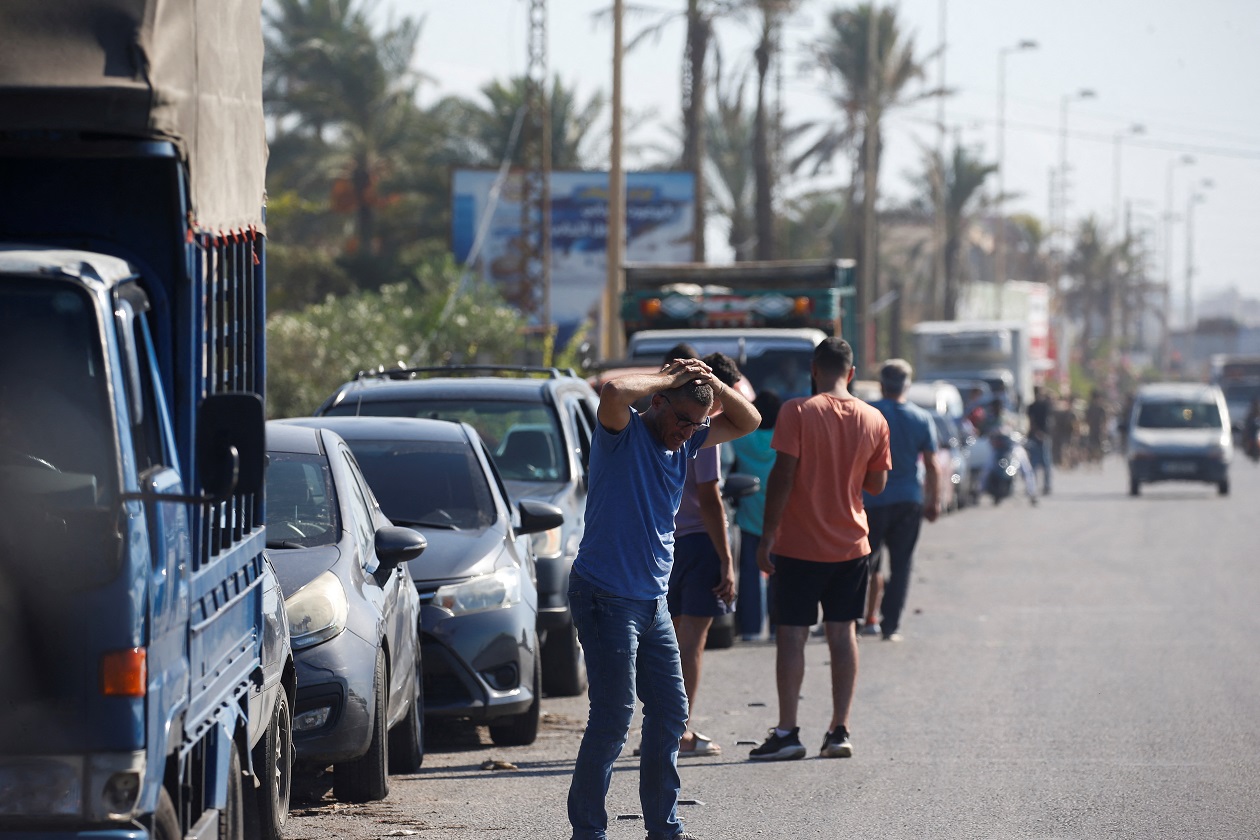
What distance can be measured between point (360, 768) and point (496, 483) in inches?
92.7

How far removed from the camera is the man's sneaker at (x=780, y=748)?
8766mm

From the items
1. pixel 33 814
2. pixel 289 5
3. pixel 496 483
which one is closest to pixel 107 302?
pixel 33 814

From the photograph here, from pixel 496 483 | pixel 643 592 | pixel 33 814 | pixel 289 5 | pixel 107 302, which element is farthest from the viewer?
pixel 289 5

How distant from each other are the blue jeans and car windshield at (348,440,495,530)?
2921mm

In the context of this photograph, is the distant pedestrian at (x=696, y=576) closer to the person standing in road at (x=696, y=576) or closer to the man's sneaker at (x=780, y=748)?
the person standing in road at (x=696, y=576)

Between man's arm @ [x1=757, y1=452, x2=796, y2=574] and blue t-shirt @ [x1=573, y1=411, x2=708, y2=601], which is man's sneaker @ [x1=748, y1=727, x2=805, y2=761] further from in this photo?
blue t-shirt @ [x1=573, y1=411, x2=708, y2=601]

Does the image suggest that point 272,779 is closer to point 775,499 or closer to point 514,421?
point 775,499

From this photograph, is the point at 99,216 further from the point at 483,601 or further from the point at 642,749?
the point at 483,601

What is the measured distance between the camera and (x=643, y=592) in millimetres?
6359

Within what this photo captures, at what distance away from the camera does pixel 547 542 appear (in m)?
10.7

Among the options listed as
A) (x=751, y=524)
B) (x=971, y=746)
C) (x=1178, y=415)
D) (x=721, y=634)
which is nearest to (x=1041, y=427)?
(x=1178, y=415)

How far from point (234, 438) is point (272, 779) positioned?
2083mm

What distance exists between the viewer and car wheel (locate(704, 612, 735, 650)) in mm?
13125

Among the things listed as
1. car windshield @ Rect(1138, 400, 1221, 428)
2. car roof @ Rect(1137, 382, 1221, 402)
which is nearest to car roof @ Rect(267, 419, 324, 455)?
car windshield @ Rect(1138, 400, 1221, 428)
